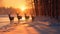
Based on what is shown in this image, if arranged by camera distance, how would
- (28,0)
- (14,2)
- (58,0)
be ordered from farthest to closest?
(14,2)
(28,0)
(58,0)

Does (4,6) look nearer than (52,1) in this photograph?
No

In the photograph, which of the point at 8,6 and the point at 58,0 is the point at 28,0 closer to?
the point at 58,0

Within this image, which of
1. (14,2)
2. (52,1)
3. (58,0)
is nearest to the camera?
(58,0)

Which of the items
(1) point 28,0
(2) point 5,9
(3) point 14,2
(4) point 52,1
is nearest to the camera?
(4) point 52,1

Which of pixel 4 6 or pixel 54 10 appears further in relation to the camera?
pixel 4 6

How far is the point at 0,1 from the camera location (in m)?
90.2

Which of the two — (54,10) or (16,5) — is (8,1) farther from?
(54,10)

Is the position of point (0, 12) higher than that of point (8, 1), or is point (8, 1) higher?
point (8, 1)

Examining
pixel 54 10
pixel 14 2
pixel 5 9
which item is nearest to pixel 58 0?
pixel 54 10

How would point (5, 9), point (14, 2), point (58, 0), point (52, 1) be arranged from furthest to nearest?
point (5, 9) → point (14, 2) → point (52, 1) → point (58, 0)

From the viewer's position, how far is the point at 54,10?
29.8 meters

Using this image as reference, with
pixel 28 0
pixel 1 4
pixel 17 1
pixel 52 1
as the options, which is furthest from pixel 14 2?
pixel 52 1

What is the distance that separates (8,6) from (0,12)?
21.3ft

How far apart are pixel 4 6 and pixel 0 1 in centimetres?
606
